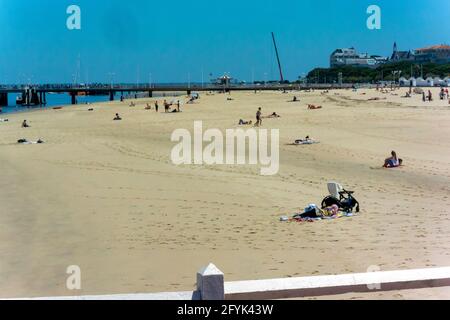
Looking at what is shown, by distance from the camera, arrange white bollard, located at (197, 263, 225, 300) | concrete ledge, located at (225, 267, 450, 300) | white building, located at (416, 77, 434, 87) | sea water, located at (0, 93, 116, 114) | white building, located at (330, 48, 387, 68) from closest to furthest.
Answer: white bollard, located at (197, 263, 225, 300)
concrete ledge, located at (225, 267, 450, 300)
sea water, located at (0, 93, 116, 114)
white building, located at (416, 77, 434, 87)
white building, located at (330, 48, 387, 68)

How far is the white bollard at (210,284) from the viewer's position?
3959mm

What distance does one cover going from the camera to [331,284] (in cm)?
436

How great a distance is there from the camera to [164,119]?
96.8 feet

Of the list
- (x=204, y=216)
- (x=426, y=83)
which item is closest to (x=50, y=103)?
(x=426, y=83)

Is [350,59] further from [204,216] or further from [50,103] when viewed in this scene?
[204,216]

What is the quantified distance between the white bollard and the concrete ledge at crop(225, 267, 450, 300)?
11cm

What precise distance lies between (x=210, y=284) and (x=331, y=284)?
101cm

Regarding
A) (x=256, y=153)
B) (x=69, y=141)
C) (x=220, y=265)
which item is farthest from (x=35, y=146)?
(x=220, y=265)

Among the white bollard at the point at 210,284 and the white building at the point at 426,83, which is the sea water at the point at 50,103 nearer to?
the white building at the point at 426,83

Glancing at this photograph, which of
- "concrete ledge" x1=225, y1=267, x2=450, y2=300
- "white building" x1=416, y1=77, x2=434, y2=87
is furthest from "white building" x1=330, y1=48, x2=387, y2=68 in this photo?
"concrete ledge" x1=225, y1=267, x2=450, y2=300

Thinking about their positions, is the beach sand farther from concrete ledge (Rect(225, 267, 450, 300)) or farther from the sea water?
the sea water

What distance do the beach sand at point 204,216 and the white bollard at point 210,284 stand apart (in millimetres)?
1628

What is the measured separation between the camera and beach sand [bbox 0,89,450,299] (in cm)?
618
